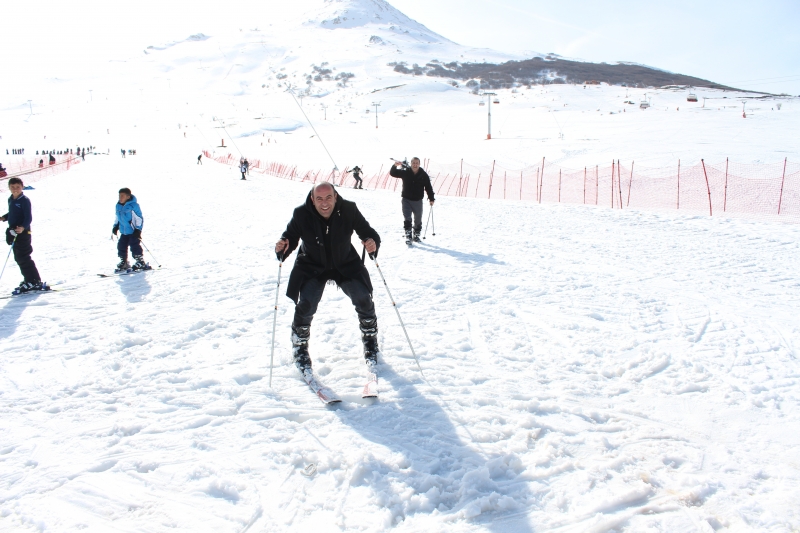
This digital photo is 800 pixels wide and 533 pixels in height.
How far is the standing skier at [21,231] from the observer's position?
6.37 meters

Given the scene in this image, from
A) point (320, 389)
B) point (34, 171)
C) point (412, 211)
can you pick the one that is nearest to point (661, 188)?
point (412, 211)

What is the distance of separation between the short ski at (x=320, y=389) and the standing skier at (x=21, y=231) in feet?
16.5

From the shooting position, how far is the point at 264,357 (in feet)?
14.6

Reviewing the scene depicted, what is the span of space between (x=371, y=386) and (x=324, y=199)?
1.48 metres

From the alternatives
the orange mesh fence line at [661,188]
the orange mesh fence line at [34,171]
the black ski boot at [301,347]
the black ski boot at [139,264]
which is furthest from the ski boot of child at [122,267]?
the orange mesh fence line at [34,171]

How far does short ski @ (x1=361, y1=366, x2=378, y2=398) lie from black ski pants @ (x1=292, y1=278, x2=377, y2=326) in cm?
51

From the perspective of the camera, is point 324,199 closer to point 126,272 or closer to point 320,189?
point 320,189

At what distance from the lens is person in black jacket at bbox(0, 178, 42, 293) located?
251 inches

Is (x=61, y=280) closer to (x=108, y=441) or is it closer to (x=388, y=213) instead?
(x=108, y=441)

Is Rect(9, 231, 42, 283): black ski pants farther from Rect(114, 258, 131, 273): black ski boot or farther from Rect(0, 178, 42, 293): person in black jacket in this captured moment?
Rect(114, 258, 131, 273): black ski boot

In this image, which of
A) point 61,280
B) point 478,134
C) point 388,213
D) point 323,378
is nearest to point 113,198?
point 388,213

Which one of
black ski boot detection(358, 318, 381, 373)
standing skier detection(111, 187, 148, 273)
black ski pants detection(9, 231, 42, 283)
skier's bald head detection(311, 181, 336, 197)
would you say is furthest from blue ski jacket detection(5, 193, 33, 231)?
black ski boot detection(358, 318, 381, 373)

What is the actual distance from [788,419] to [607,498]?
5.75 ft

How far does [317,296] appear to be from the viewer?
3.83 metres
